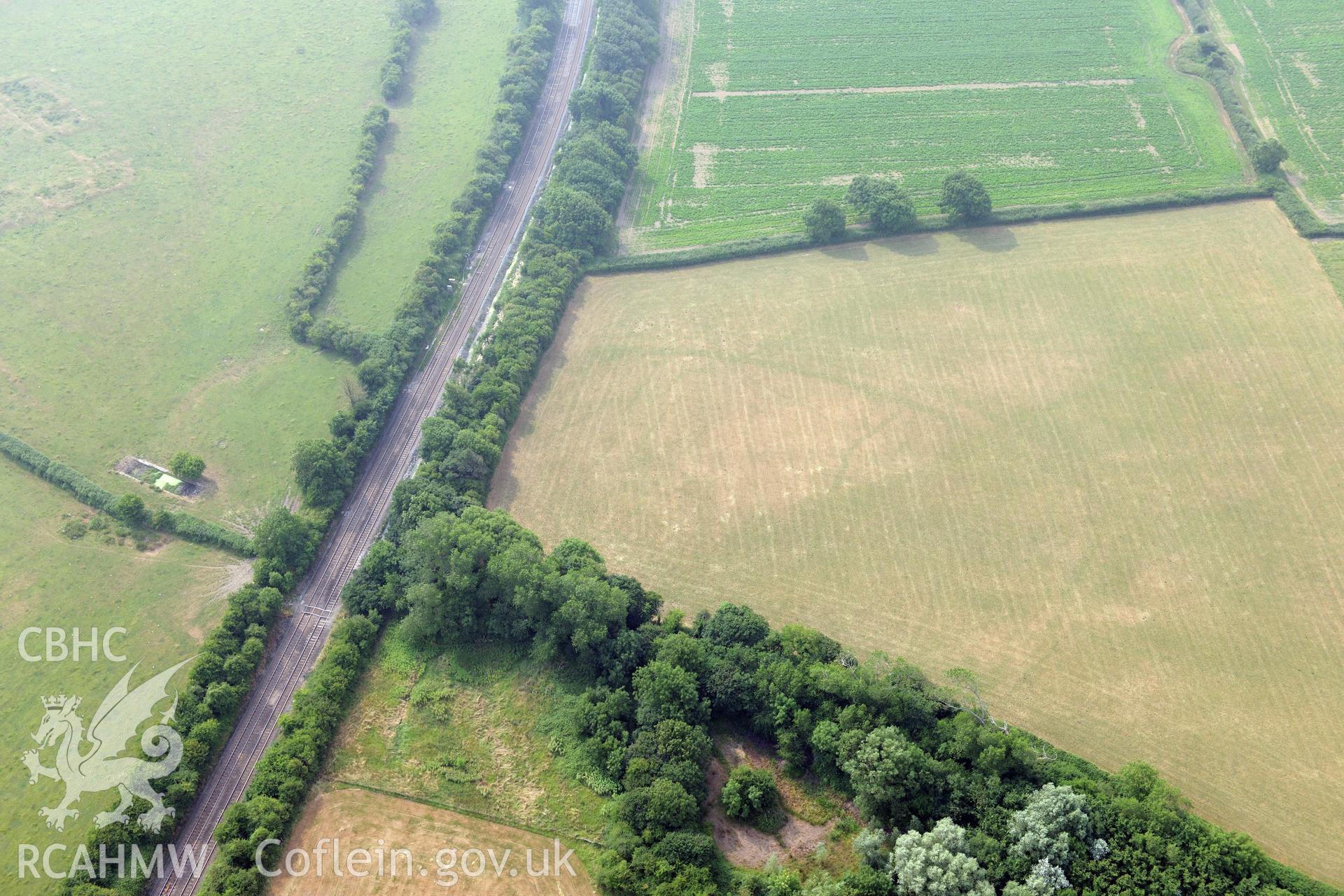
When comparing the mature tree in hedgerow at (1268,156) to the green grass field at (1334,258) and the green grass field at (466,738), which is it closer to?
the green grass field at (1334,258)

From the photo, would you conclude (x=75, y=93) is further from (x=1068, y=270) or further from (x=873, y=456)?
(x=1068, y=270)

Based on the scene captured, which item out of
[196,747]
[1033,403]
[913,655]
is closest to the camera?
[196,747]

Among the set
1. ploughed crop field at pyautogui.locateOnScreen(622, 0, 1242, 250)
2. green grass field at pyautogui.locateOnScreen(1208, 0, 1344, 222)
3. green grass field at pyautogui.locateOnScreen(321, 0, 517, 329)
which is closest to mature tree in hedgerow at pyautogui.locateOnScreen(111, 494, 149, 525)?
green grass field at pyautogui.locateOnScreen(321, 0, 517, 329)

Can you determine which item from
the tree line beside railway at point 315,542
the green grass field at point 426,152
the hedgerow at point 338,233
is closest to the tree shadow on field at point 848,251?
the tree line beside railway at point 315,542

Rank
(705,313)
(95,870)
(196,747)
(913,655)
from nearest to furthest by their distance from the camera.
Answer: (95,870) → (196,747) → (913,655) → (705,313)

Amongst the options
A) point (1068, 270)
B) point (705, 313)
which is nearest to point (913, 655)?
point (705, 313)

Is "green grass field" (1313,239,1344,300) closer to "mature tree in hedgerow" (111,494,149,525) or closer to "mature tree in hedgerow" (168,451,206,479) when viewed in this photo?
"mature tree in hedgerow" (168,451,206,479)

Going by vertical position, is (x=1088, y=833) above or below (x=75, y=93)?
below
